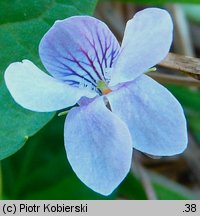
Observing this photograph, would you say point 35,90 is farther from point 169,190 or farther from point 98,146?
point 169,190

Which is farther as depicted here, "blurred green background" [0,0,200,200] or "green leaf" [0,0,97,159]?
"blurred green background" [0,0,200,200]

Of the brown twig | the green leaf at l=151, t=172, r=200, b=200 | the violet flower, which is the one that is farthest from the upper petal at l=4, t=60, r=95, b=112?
the green leaf at l=151, t=172, r=200, b=200

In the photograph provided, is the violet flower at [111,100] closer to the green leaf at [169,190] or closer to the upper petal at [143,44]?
the upper petal at [143,44]

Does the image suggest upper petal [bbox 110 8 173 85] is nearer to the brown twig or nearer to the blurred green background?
the brown twig

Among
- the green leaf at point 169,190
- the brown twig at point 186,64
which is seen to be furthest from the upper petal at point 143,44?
the green leaf at point 169,190

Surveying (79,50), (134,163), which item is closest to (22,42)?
(79,50)

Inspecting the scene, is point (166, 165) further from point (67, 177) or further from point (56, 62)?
point (56, 62)
